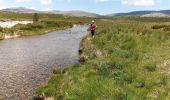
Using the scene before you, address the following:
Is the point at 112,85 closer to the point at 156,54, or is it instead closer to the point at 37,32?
the point at 156,54

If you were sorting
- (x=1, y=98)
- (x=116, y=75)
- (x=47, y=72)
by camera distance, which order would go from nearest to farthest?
(x=116, y=75) < (x=1, y=98) < (x=47, y=72)

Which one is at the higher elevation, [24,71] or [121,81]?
[121,81]

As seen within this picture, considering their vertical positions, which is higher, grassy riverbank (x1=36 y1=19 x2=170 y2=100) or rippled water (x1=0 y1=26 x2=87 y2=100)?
grassy riverbank (x1=36 y1=19 x2=170 y2=100)

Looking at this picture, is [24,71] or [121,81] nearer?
[121,81]

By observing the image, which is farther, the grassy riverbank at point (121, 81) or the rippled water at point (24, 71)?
the rippled water at point (24, 71)

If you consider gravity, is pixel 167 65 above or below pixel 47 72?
above

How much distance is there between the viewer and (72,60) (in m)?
42.9

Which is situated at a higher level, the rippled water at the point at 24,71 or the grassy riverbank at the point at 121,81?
the grassy riverbank at the point at 121,81

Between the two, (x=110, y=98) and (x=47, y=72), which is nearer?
(x=110, y=98)

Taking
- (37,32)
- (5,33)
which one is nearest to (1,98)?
(5,33)

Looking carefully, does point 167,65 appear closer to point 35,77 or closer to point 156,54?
point 156,54

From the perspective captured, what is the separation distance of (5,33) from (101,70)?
66.7 meters

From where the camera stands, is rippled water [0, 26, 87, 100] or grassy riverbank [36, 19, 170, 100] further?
rippled water [0, 26, 87, 100]

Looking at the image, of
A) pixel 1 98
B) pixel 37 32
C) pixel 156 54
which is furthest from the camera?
pixel 37 32
